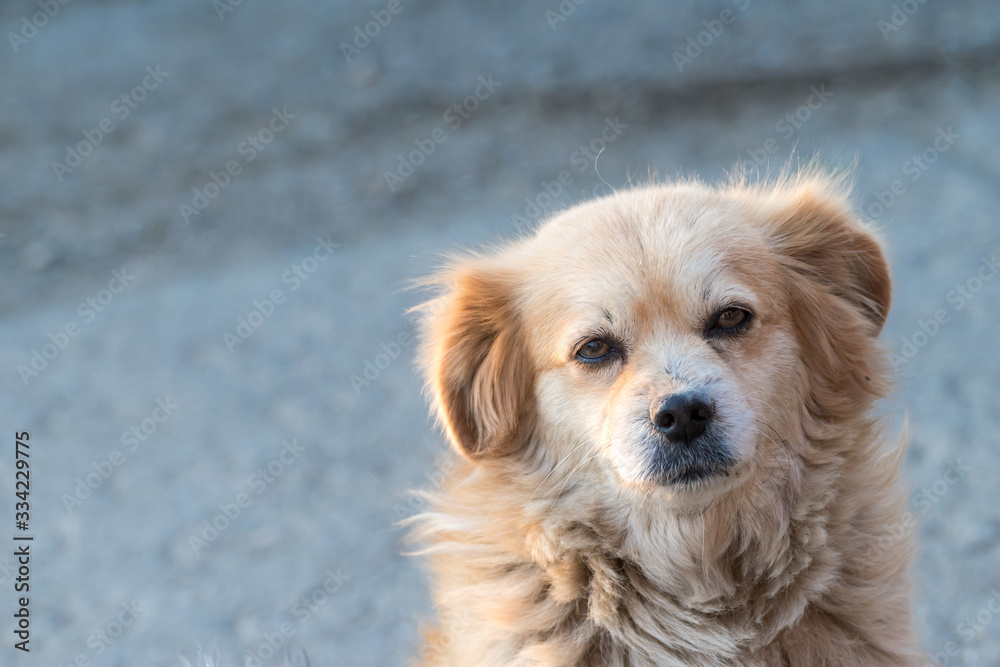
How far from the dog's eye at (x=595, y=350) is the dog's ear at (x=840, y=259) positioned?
2.45 feet

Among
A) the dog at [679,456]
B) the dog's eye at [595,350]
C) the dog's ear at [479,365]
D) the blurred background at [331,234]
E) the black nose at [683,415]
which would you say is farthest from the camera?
the blurred background at [331,234]

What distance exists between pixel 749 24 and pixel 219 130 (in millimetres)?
5921

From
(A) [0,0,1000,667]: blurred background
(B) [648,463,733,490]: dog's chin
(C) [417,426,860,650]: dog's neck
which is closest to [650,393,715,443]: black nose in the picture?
(B) [648,463,733,490]: dog's chin

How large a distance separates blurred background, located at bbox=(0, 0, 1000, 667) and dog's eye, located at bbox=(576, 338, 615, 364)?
3.90 ft

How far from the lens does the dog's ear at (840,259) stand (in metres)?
3.12

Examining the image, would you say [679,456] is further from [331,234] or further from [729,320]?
[331,234]

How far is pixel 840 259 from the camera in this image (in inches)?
124

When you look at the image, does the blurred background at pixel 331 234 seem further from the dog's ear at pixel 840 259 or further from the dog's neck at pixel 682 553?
the dog's neck at pixel 682 553

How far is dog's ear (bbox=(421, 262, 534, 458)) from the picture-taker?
3109mm

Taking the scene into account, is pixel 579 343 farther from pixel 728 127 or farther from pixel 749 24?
pixel 749 24

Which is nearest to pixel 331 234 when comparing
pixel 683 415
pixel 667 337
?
pixel 667 337

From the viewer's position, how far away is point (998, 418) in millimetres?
5309

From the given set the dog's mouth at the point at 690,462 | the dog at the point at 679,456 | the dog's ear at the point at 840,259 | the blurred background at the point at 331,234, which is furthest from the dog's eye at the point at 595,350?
the blurred background at the point at 331,234

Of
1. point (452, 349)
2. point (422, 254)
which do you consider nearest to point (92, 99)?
point (422, 254)
